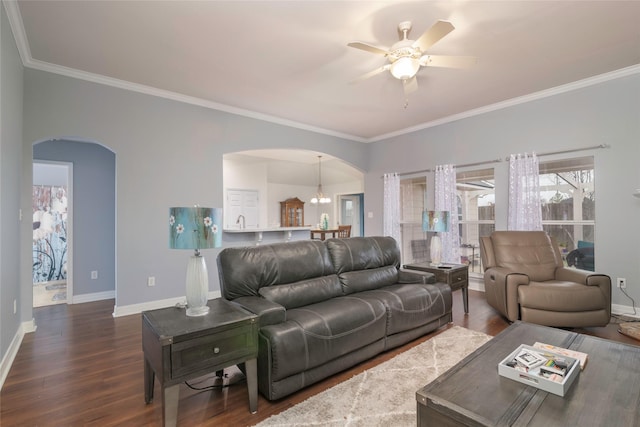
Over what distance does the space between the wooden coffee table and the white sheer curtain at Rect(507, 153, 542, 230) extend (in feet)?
9.76

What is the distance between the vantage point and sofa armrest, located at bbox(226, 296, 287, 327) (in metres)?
2.03

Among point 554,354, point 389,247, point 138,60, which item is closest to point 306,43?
point 138,60

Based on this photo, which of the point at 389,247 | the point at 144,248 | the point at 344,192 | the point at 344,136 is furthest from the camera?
the point at 344,192

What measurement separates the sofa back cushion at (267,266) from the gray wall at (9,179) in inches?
67.5

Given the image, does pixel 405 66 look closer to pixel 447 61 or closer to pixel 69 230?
pixel 447 61

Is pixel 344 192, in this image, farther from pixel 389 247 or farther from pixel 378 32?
pixel 378 32

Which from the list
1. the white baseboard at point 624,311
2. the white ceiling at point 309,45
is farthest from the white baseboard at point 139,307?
the white baseboard at point 624,311

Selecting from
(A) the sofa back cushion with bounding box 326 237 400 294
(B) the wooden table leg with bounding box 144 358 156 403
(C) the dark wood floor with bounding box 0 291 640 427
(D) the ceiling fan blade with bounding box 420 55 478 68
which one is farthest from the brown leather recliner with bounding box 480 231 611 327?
(B) the wooden table leg with bounding box 144 358 156 403

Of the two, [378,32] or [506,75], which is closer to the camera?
[378,32]

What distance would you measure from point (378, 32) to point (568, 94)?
3.06 m

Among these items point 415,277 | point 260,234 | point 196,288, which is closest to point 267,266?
point 196,288

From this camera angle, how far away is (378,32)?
2.78 meters

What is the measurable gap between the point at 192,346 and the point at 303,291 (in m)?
1.12

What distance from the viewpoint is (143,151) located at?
3.97 meters
